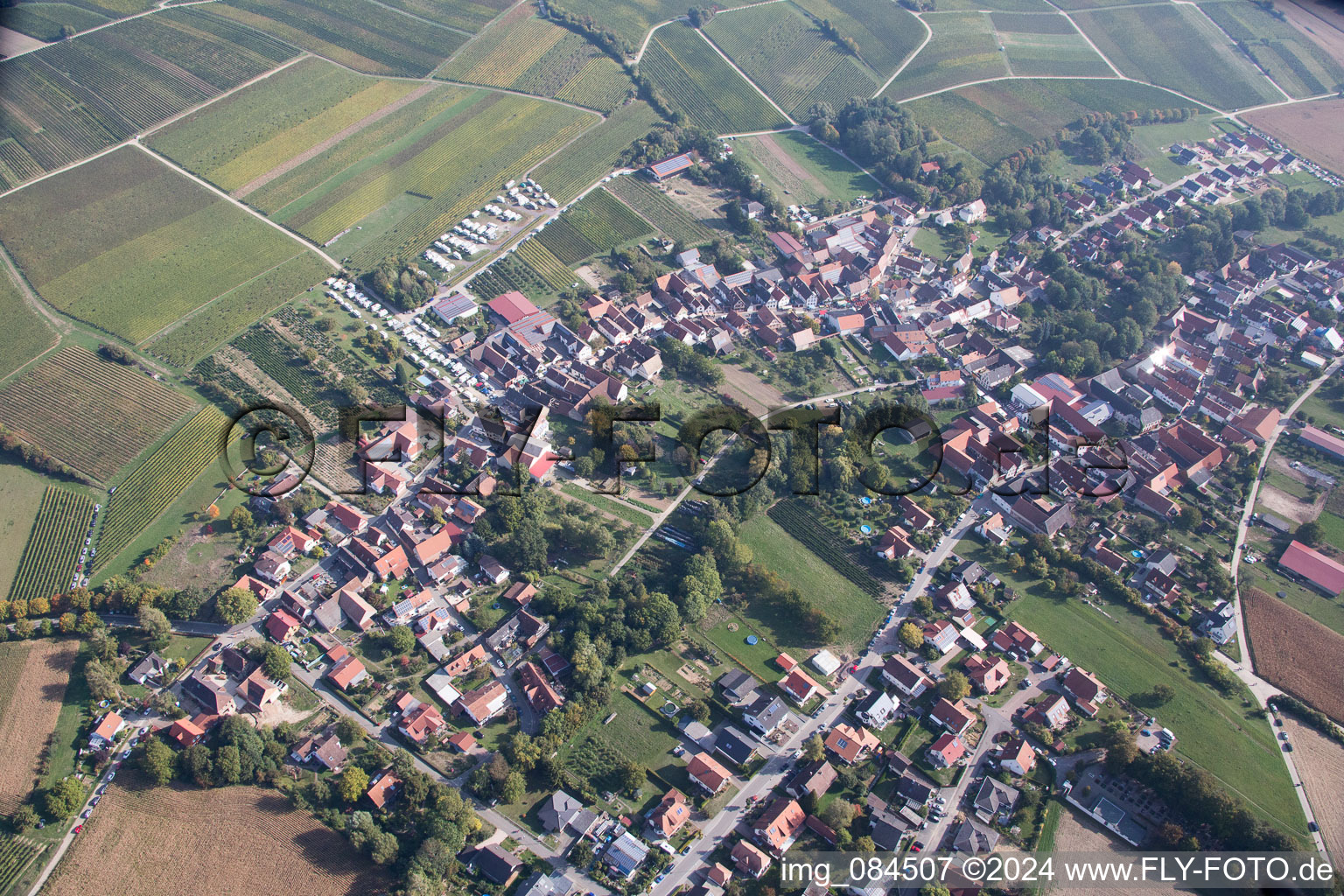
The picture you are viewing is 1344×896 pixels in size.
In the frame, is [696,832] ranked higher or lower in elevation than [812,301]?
lower

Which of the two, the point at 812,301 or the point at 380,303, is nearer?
the point at 380,303

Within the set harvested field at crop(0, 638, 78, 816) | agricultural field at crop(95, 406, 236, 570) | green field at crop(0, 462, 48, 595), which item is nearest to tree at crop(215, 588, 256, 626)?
harvested field at crop(0, 638, 78, 816)

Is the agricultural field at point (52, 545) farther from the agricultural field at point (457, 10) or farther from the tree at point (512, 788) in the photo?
the agricultural field at point (457, 10)

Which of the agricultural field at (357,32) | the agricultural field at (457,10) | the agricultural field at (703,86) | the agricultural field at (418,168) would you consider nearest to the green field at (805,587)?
the agricultural field at (418,168)

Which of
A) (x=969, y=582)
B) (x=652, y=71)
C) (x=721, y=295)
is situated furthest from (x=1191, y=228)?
(x=652, y=71)

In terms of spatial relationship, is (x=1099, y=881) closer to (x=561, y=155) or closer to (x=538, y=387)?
(x=538, y=387)

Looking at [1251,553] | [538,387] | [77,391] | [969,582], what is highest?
[1251,553]
